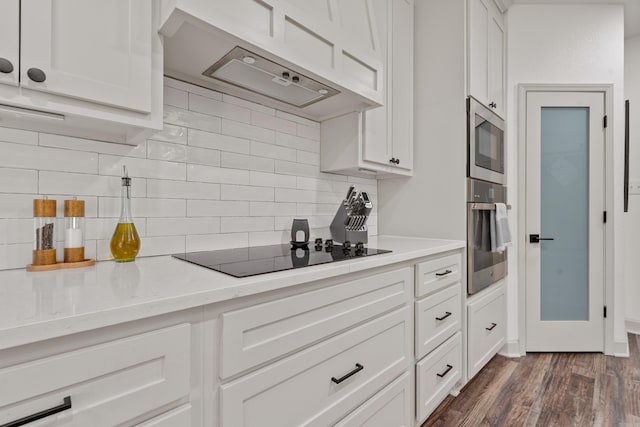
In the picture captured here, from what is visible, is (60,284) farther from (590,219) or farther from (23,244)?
(590,219)

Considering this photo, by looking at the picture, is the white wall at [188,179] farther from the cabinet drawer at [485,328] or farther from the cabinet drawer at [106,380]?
the cabinet drawer at [485,328]

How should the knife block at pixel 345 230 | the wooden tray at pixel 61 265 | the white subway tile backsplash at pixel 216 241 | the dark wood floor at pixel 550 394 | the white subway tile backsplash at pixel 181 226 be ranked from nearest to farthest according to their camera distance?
the wooden tray at pixel 61 265
the white subway tile backsplash at pixel 181 226
the white subway tile backsplash at pixel 216 241
the knife block at pixel 345 230
the dark wood floor at pixel 550 394

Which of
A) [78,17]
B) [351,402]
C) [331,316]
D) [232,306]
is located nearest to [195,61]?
[78,17]

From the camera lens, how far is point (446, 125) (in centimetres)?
214

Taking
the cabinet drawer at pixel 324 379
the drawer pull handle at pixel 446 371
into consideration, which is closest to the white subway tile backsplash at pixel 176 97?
the cabinet drawer at pixel 324 379

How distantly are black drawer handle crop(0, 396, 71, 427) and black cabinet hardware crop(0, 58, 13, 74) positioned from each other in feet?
2.52

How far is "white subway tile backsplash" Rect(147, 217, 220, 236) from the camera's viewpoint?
135 cm

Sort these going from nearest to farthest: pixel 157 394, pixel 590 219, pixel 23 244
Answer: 1. pixel 157 394
2. pixel 23 244
3. pixel 590 219

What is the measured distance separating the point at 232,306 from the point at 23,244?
77 cm

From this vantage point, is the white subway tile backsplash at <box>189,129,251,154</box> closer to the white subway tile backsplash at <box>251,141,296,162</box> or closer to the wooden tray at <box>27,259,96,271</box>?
the white subway tile backsplash at <box>251,141,296,162</box>

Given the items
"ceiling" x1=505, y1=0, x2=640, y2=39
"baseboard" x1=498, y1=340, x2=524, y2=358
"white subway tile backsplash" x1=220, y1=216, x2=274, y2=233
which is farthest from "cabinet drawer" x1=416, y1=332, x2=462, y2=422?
"ceiling" x1=505, y1=0, x2=640, y2=39

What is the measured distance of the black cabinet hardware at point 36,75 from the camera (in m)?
0.82

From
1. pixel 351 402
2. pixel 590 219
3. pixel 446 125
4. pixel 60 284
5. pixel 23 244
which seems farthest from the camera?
pixel 590 219

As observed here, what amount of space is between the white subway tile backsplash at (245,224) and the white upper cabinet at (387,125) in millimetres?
539
